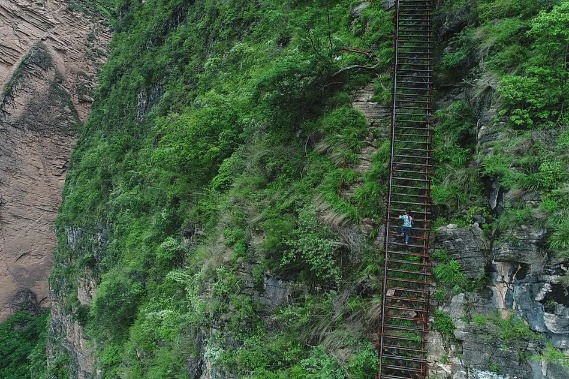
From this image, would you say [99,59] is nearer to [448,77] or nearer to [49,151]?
[49,151]

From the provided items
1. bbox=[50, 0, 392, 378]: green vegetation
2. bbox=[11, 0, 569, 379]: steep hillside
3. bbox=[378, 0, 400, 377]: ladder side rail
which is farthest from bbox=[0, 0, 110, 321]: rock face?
bbox=[378, 0, 400, 377]: ladder side rail

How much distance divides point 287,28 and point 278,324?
819 centimetres

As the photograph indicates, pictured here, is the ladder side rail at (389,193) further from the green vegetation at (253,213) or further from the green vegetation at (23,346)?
the green vegetation at (23,346)

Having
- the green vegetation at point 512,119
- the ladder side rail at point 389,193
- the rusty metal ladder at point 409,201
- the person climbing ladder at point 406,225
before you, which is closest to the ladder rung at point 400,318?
the rusty metal ladder at point 409,201

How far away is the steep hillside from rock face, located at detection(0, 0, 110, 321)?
67.1 ft

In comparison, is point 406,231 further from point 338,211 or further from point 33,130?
point 33,130

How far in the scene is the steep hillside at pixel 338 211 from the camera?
519cm

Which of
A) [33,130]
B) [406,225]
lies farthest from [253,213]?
[33,130]

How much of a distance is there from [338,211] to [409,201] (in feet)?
3.67

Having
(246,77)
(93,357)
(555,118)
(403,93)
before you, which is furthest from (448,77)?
(93,357)

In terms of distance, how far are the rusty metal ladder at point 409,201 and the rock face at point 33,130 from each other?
96.6ft

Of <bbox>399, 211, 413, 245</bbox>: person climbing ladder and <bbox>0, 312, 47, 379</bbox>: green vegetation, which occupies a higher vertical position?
<bbox>399, 211, 413, 245</bbox>: person climbing ladder

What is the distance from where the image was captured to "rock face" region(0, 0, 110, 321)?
29703mm

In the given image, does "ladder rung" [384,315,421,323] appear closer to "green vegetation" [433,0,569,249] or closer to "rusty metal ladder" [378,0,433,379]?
"rusty metal ladder" [378,0,433,379]
